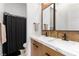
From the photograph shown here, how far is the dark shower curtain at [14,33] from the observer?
1361mm

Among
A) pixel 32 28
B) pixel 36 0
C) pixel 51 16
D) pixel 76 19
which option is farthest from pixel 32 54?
pixel 51 16

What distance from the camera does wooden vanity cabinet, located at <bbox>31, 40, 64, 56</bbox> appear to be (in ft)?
4.12

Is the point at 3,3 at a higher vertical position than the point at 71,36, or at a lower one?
higher

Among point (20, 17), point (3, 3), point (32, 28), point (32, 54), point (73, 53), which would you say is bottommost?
point (32, 54)

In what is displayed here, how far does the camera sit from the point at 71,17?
1702mm

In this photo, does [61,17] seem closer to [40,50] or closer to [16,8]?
[40,50]

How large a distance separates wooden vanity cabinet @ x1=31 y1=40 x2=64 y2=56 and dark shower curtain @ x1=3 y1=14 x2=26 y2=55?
141 mm

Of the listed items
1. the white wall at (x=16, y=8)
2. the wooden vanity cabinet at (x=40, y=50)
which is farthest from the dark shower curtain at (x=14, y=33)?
the wooden vanity cabinet at (x=40, y=50)

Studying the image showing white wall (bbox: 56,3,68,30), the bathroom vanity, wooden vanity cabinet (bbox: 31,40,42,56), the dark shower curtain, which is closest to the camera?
the bathroom vanity

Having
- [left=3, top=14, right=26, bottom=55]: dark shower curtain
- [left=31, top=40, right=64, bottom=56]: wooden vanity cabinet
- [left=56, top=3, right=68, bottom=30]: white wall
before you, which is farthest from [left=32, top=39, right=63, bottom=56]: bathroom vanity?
[left=56, top=3, right=68, bottom=30]: white wall

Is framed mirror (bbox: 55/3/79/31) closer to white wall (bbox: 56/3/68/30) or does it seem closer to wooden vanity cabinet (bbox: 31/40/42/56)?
white wall (bbox: 56/3/68/30)

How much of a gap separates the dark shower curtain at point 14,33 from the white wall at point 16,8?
40mm

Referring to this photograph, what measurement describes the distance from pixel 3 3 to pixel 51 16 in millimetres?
991

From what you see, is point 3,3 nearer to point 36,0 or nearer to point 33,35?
point 36,0
